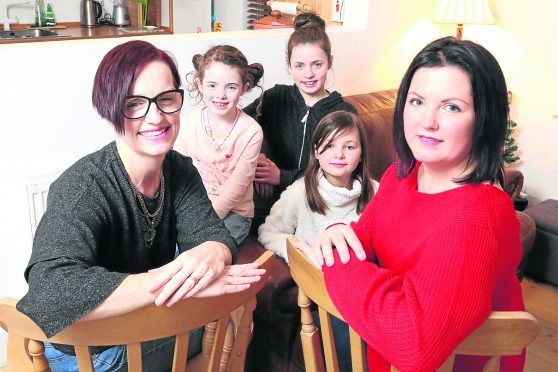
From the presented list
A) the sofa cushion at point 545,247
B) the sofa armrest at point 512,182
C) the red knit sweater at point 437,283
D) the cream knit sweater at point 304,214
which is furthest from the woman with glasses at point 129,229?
the sofa cushion at point 545,247

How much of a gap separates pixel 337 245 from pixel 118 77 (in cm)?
57

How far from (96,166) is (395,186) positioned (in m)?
0.67

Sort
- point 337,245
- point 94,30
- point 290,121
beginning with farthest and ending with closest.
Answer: point 94,30
point 290,121
point 337,245

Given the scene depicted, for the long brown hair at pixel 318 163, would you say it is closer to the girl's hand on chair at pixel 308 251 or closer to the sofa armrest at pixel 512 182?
the girl's hand on chair at pixel 308 251

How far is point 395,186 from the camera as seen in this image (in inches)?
53.4

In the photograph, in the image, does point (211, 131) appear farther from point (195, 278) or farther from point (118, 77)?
point (195, 278)

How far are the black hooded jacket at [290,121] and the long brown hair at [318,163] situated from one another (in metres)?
0.26

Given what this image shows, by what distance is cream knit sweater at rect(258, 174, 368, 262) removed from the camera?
2.02m

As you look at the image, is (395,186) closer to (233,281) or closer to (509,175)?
(233,281)

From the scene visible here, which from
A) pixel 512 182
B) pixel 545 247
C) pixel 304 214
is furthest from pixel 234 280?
pixel 545 247

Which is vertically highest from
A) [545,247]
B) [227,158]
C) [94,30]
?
[94,30]

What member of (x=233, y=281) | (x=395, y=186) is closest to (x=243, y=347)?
(x=233, y=281)

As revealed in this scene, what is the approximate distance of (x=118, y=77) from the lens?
1.20 metres

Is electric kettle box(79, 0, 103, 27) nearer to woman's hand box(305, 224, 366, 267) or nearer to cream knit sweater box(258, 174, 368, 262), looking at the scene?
cream knit sweater box(258, 174, 368, 262)
